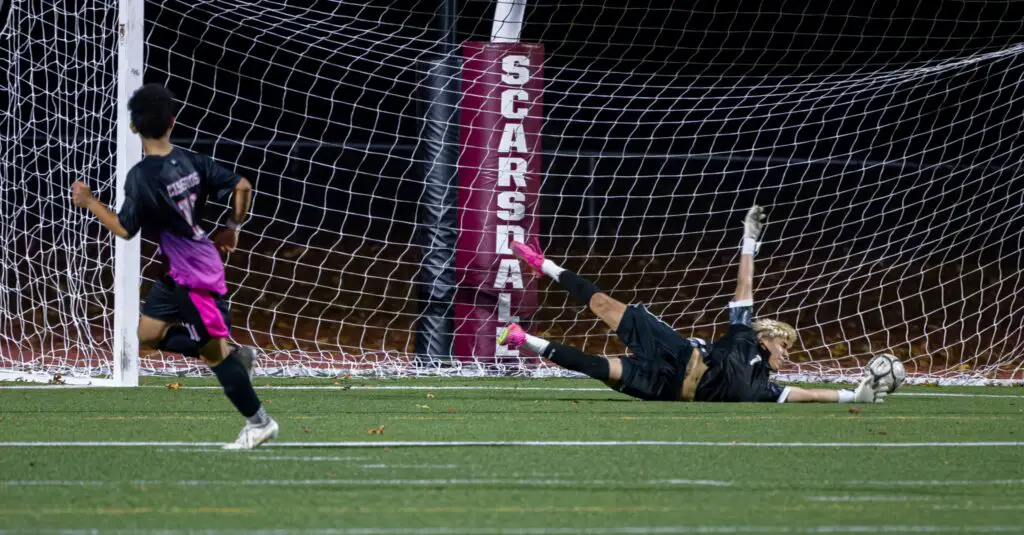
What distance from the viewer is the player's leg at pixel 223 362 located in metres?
5.47

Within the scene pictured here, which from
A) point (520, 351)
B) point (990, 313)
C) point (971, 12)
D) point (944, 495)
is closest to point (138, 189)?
point (944, 495)

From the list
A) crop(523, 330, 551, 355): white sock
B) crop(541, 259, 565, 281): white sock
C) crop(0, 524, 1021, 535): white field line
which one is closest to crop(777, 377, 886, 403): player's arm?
crop(523, 330, 551, 355): white sock

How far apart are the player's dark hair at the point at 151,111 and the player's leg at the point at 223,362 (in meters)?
0.59

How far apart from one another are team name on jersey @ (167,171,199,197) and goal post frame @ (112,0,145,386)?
114 inches

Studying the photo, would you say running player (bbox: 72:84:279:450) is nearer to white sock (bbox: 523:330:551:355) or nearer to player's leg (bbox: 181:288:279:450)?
player's leg (bbox: 181:288:279:450)

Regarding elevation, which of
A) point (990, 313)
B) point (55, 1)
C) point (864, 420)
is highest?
point (55, 1)

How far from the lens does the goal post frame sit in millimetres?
8367

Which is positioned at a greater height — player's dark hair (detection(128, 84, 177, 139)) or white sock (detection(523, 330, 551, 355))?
player's dark hair (detection(128, 84, 177, 139))

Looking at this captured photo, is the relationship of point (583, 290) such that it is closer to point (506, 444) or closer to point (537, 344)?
point (537, 344)

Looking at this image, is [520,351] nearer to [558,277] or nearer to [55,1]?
[558,277]

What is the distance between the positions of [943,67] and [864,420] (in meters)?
3.89

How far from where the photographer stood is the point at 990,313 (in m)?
17.7

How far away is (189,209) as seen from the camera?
18.1 ft

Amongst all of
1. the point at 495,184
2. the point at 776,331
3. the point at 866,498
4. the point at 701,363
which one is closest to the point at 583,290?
the point at 701,363
